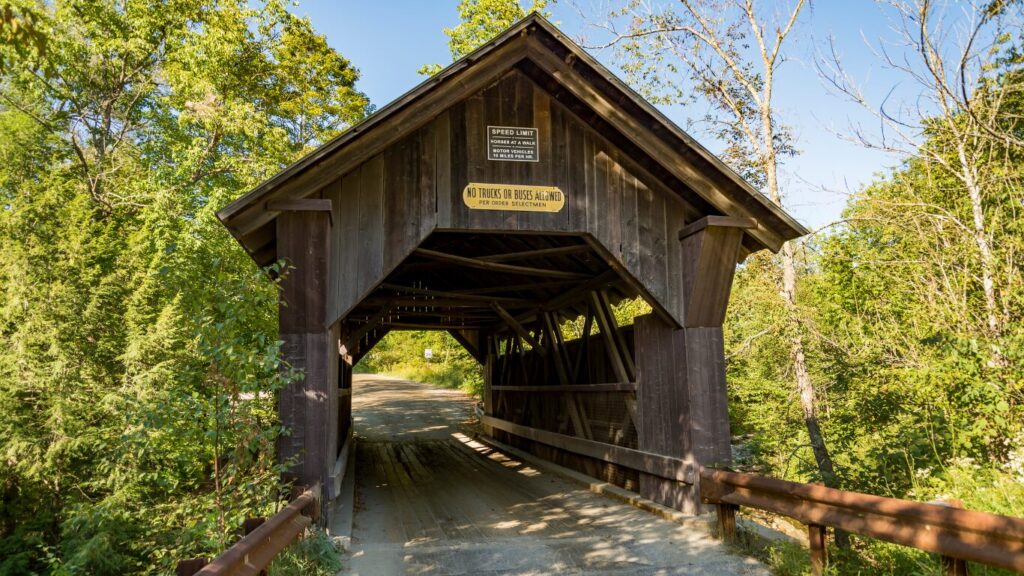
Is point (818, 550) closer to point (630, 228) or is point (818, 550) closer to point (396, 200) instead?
point (630, 228)

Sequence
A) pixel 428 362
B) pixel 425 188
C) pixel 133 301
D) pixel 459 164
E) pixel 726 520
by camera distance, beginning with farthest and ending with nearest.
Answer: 1. pixel 428 362
2. pixel 133 301
3. pixel 459 164
4. pixel 425 188
5. pixel 726 520

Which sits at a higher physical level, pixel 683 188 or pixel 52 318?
pixel 683 188

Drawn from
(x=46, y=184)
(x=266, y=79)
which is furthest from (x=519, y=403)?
(x=266, y=79)

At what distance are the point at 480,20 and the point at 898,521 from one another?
19.9 meters

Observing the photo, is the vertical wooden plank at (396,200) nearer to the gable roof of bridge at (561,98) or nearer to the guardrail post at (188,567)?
the gable roof of bridge at (561,98)

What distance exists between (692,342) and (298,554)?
4192 mm

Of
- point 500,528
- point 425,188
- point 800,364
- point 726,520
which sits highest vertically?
point 425,188

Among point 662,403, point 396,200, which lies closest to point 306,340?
point 396,200

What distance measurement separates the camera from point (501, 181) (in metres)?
6.46

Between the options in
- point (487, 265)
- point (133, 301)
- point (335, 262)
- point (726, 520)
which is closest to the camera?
point (726, 520)

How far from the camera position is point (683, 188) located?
6727 millimetres

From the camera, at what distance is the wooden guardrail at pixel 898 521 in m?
3.17

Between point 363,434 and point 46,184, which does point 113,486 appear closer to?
point 46,184

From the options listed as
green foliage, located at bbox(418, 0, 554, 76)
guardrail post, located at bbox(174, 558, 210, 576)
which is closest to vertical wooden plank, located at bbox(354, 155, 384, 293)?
guardrail post, located at bbox(174, 558, 210, 576)
